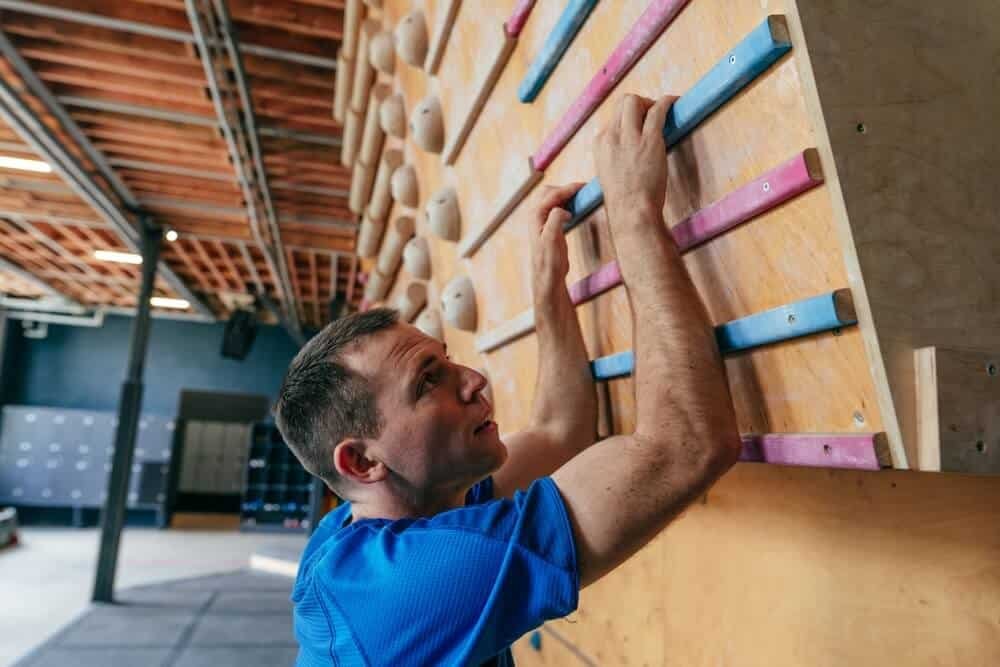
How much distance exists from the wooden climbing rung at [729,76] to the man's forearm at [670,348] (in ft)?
0.52

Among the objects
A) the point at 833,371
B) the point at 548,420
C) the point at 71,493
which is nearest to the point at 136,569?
the point at 71,493

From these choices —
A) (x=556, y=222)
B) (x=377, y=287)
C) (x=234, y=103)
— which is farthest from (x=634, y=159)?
(x=234, y=103)

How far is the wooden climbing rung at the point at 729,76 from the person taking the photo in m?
0.96

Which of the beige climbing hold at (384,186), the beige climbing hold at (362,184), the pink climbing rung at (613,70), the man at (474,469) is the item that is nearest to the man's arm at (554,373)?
the pink climbing rung at (613,70)

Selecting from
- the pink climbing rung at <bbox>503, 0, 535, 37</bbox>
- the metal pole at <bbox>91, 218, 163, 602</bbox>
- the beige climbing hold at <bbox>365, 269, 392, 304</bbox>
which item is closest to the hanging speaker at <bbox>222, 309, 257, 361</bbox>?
the metal pole at <bbox>91, 218, 163, 602</bbox>

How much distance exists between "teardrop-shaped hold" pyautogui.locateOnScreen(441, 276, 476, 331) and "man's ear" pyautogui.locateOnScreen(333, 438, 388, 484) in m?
1.28

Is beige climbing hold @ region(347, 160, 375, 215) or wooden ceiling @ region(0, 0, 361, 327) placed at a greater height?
wooden ceiling @ region(0, 0, 361, 327)

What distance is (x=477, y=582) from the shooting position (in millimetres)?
1098

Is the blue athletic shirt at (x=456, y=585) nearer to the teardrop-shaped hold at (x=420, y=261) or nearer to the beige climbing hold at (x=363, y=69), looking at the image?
the teardrop-shaped hold at (x=420, y=261)

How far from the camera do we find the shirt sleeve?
1085 millimetres

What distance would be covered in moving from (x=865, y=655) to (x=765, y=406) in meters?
0.44

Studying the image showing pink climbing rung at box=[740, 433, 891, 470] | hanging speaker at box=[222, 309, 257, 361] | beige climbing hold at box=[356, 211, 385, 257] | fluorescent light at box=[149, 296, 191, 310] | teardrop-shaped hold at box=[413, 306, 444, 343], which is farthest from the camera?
fluorescent light at box=[149, 296, 191, 310]

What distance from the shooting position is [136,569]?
1177 centimetres

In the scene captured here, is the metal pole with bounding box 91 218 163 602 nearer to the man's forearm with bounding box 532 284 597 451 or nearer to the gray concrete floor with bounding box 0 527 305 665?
the gray concrete floor with bounding box 0 527 305 665
